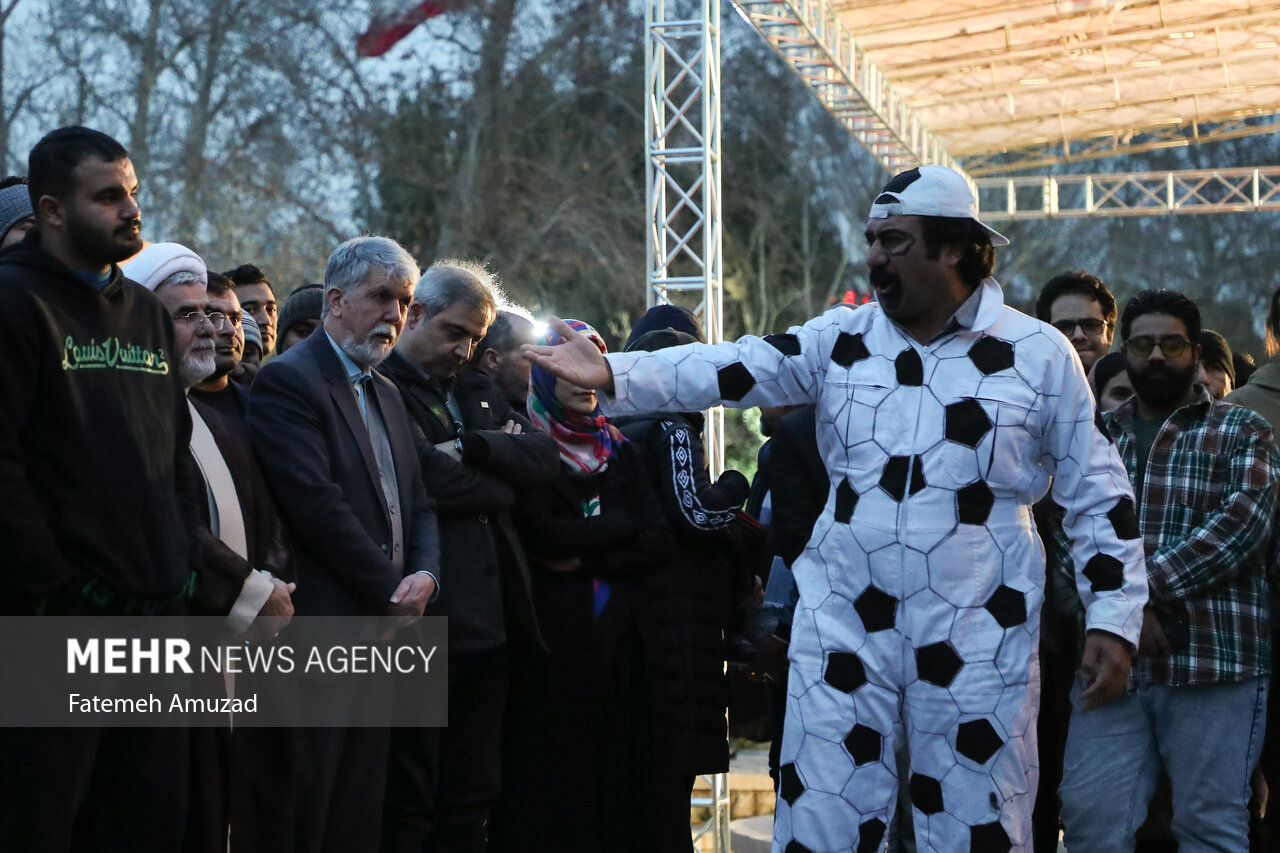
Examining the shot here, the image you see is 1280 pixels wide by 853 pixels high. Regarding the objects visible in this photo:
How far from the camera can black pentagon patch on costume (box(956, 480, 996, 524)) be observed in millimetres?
3629

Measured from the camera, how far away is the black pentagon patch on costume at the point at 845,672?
11.9ft

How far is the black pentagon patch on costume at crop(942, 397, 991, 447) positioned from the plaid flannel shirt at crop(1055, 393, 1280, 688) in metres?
1.18

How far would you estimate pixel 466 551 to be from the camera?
4625mm

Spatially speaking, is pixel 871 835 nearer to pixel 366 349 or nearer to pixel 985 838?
pixel 985 838

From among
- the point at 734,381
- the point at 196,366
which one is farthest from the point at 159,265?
the point at 734,381

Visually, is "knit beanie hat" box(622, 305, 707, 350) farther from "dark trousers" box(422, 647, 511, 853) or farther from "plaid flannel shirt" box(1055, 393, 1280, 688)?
"plaid flannel shirt" box(1055, 393, 1280, 688)

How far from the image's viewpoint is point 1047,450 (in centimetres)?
377

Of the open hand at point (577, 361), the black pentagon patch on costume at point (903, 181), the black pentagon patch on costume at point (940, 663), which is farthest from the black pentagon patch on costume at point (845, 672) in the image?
the black pentagon patch on costume at point (903, 181)

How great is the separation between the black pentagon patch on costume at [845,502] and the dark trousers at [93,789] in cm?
162

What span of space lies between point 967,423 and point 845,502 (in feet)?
1.14

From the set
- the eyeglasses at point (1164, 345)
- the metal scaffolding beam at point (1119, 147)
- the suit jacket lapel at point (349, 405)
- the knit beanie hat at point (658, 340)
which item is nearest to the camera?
the suit jacket lapel at point (349, 405)

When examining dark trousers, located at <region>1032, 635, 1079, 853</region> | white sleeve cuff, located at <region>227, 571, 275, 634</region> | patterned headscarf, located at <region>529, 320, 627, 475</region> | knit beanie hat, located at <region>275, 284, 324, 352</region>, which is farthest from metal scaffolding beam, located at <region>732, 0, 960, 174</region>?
white sleeve cuff, located at <region>227, 571, 275, 634</region>

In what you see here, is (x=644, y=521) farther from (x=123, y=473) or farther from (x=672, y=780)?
(x=123, y=473)

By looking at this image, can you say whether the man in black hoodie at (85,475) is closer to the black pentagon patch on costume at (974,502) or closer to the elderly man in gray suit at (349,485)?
the elderly man in gray suit at (349,485)
